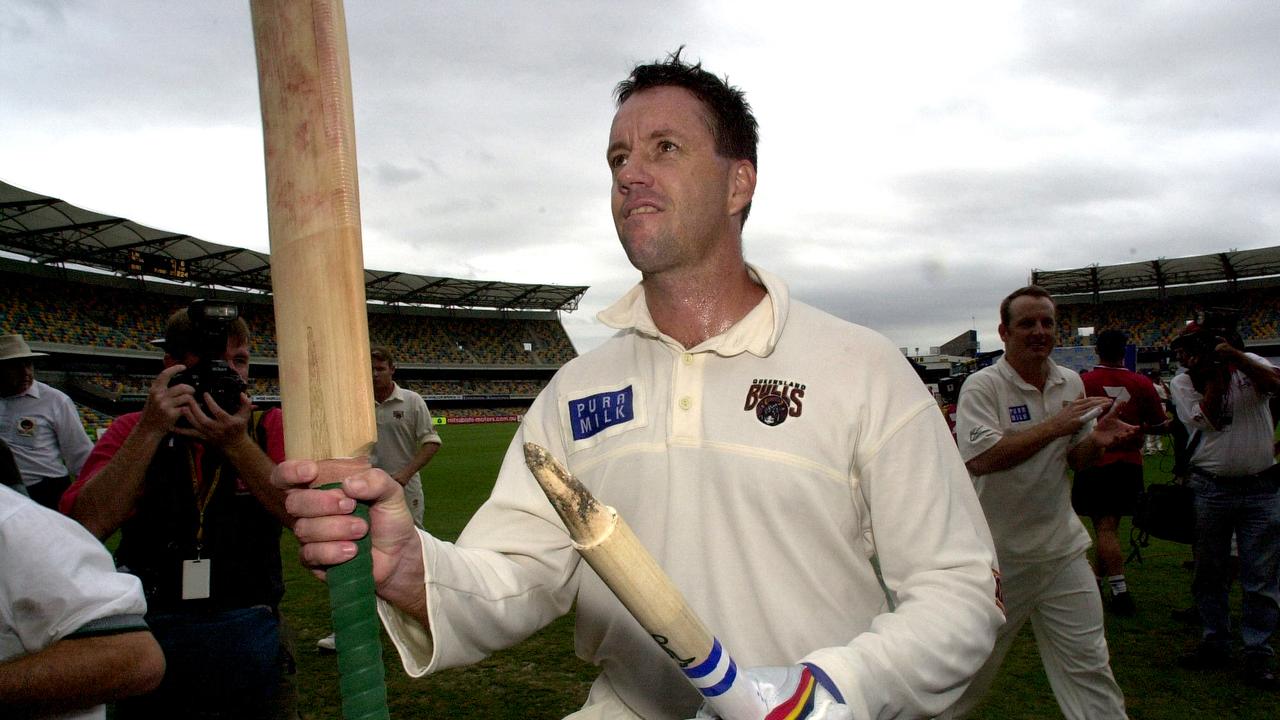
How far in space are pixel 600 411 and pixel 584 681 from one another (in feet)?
10.9

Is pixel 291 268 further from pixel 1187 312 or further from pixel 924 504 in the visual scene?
pixel 1187 312

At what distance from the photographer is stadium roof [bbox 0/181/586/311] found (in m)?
32.4

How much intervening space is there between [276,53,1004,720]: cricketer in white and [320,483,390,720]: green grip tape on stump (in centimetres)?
23

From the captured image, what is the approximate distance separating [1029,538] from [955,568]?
8.98 ft

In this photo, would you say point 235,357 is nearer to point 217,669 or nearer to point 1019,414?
point 217,669

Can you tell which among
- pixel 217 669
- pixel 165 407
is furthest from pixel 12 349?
pixel 217 669

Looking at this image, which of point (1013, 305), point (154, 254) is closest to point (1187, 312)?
point (1013, 305)

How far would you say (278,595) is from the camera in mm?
2883

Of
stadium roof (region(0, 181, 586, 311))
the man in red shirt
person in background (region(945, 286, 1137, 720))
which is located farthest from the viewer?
stadium roof (region(0, 181, 586, 311))

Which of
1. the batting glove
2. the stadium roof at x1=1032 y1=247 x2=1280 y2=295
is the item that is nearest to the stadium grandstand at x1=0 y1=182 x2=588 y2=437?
the batting glove

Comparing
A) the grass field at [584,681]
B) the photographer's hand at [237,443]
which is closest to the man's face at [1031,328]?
the grass field at [584,681]

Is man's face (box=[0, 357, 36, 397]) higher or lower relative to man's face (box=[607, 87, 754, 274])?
lower

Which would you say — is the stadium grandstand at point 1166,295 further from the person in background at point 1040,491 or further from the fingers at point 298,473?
the fingers at point 298,473

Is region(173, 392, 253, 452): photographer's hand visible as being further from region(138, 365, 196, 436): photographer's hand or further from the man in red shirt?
the man in red shirt
